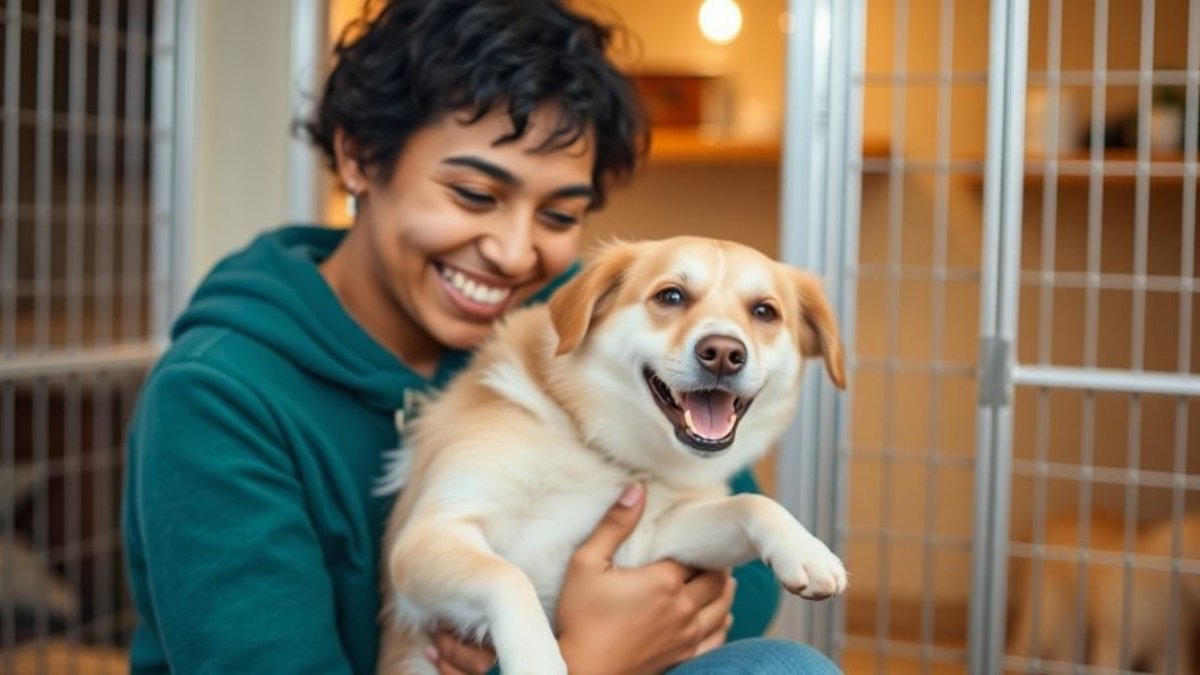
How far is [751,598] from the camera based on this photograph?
1.42 metres

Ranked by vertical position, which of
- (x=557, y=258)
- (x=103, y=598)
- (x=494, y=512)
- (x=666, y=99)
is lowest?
(x=103, y=598)

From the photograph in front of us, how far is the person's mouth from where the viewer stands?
126cm

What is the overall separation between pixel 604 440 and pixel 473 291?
28cm

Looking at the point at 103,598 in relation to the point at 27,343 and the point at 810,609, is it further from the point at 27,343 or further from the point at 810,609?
the point at 810,609

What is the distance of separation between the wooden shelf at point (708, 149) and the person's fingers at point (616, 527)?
2319 mm

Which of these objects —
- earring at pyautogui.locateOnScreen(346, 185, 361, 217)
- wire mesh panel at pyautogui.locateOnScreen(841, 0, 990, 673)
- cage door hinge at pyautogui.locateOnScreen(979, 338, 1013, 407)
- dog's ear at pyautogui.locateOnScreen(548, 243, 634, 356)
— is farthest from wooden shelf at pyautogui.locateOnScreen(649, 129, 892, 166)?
dog's ear at pyautogui.locateOnScreen(548, 243, 634, 356)

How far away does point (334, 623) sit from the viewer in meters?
1.21

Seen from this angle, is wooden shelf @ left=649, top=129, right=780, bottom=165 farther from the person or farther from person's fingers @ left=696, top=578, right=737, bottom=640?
person's fingers @ left=696, top=578, right=737, bottom=640

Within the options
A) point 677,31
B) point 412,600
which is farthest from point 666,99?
point 412,600

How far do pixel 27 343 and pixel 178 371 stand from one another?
175cm

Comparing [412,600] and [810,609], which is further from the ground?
[412,600]

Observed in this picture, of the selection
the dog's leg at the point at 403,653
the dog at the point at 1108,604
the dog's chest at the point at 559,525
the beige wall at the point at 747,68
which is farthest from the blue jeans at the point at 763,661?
the beige wall at the point at 747,68

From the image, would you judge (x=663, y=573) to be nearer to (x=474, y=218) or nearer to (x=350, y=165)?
(x=474, y=218)

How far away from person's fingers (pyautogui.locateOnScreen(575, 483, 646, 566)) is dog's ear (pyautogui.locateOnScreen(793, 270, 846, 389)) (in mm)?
207
